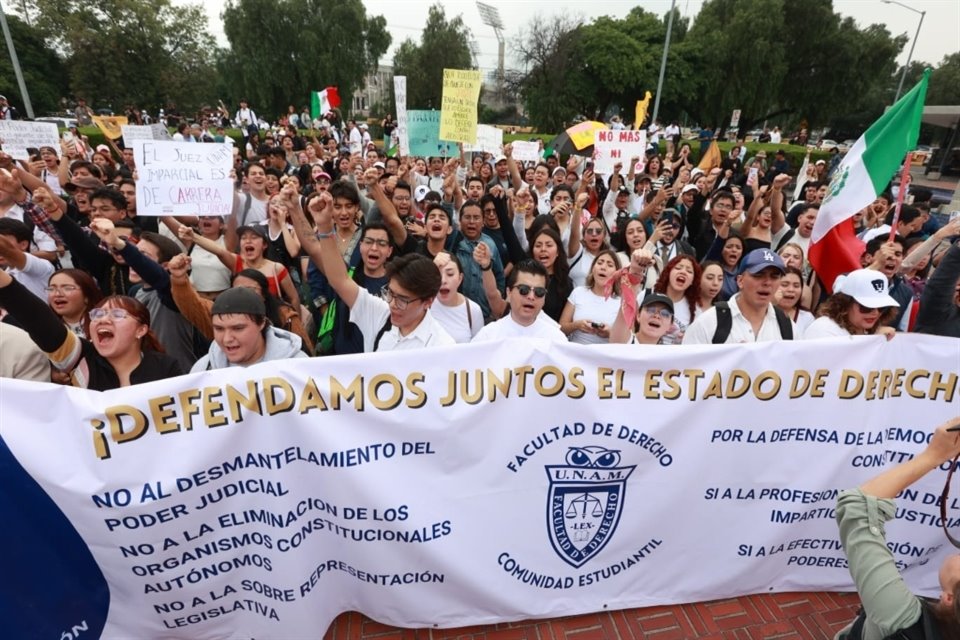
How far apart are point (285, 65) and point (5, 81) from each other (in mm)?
22408

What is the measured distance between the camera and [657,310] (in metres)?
3.22

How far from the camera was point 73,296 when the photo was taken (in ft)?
10.1

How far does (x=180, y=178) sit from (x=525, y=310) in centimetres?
321

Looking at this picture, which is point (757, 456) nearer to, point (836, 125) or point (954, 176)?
point (954, 176)

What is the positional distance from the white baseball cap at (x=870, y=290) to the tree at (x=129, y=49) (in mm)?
50205

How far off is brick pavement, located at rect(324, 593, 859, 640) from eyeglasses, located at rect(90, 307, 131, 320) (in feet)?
6.40

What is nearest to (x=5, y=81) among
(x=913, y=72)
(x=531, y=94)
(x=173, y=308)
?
(x=531, y=94)

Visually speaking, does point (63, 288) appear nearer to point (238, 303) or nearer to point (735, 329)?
point (238, 303)

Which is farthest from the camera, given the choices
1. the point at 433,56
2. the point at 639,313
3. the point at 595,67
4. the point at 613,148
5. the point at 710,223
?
the point at 433,56

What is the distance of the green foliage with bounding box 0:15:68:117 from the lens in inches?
1724

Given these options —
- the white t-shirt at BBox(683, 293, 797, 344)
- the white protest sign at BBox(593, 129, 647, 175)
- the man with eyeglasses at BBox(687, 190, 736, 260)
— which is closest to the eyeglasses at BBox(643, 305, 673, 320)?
the white t-shirt at BBox(683, 293, 797, 344)

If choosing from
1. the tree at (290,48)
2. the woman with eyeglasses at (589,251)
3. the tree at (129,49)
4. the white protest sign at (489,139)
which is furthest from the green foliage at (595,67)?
the woman with eyeglasses at (589,251)

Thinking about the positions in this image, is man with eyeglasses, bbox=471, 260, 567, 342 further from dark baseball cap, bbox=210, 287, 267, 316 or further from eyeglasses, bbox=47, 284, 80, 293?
eyeglasses, bbox=47, 284, 80, 293

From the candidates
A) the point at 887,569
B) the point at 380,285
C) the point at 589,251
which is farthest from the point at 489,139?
the point at 887,569
